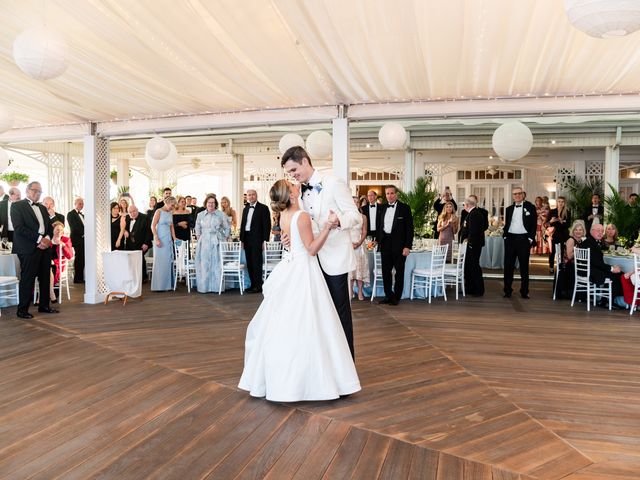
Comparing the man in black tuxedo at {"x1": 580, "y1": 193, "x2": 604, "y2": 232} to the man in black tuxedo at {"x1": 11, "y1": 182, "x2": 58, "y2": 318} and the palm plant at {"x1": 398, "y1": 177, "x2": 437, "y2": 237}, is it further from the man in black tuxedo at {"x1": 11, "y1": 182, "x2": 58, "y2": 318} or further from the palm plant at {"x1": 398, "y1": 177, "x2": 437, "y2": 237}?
the man in black tuxedo at {"x1": 11, "y1": 182, "x2": 58, "y2": 318}

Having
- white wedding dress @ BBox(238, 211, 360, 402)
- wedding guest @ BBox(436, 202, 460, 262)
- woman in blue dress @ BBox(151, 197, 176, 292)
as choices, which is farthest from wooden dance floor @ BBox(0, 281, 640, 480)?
wedding guest @ BBox(436, 202, 460, 262)

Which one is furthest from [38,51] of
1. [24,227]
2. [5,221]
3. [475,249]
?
[475,249]

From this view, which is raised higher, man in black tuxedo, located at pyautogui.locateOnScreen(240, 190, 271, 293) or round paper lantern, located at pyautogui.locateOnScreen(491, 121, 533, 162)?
round paper lantern, located at pyautogui.locateOnScreen(491, 121, 533, 162)

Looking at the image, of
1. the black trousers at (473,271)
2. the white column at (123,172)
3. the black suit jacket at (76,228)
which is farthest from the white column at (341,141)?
the white column at (123,172)

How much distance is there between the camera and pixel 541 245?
53.9 ft

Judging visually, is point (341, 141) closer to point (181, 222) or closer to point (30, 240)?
point (181, 222)

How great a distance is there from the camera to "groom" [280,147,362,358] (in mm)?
3728

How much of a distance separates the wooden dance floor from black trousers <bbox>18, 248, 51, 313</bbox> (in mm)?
588

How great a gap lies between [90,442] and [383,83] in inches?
185

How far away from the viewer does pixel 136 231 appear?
9469 mm

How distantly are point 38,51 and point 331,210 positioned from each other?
8.44ft

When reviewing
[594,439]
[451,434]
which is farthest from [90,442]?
[594,439]

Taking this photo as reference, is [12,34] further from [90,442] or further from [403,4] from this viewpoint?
[90,442]

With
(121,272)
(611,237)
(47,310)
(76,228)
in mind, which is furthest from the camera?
(76,228)
